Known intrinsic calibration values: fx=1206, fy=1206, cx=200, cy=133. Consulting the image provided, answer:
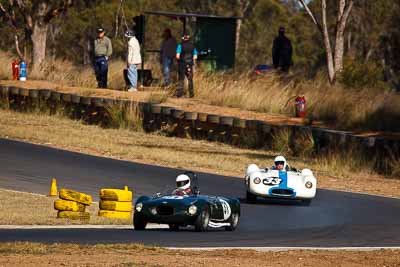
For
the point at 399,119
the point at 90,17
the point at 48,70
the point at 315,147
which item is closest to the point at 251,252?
the point at 315,147

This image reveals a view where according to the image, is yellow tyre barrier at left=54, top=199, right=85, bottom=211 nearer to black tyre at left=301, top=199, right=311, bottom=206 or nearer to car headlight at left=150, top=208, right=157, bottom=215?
car headlight at left=150, top=208, right=157, bottom=215

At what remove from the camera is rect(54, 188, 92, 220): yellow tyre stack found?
16.4 metres

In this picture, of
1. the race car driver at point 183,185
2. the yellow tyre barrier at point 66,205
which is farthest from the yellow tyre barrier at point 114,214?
the race car driver at point 183,185

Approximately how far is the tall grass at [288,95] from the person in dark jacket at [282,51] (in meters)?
1.33

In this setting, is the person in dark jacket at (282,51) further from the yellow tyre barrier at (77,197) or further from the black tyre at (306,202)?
the yellow tyre barrier at (77,197)

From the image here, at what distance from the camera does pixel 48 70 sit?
135 feet

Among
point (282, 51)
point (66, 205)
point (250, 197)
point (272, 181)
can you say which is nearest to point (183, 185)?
point (66, 205)

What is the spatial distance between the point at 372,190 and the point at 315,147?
483 cm

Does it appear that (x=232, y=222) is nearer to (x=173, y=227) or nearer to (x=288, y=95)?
(x=173, y=227)

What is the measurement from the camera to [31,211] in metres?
17.2

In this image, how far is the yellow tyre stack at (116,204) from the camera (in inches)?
669

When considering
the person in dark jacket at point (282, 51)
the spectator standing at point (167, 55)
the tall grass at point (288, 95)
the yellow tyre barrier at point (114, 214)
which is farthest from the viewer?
the person in dark jacket at point (282, 51)

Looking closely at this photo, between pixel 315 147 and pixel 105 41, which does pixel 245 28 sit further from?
pixel 315 147

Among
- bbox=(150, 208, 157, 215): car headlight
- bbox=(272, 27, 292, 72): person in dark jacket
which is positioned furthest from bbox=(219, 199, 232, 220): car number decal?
bbox=(272, 27, 292, 72): person in dark jacket
